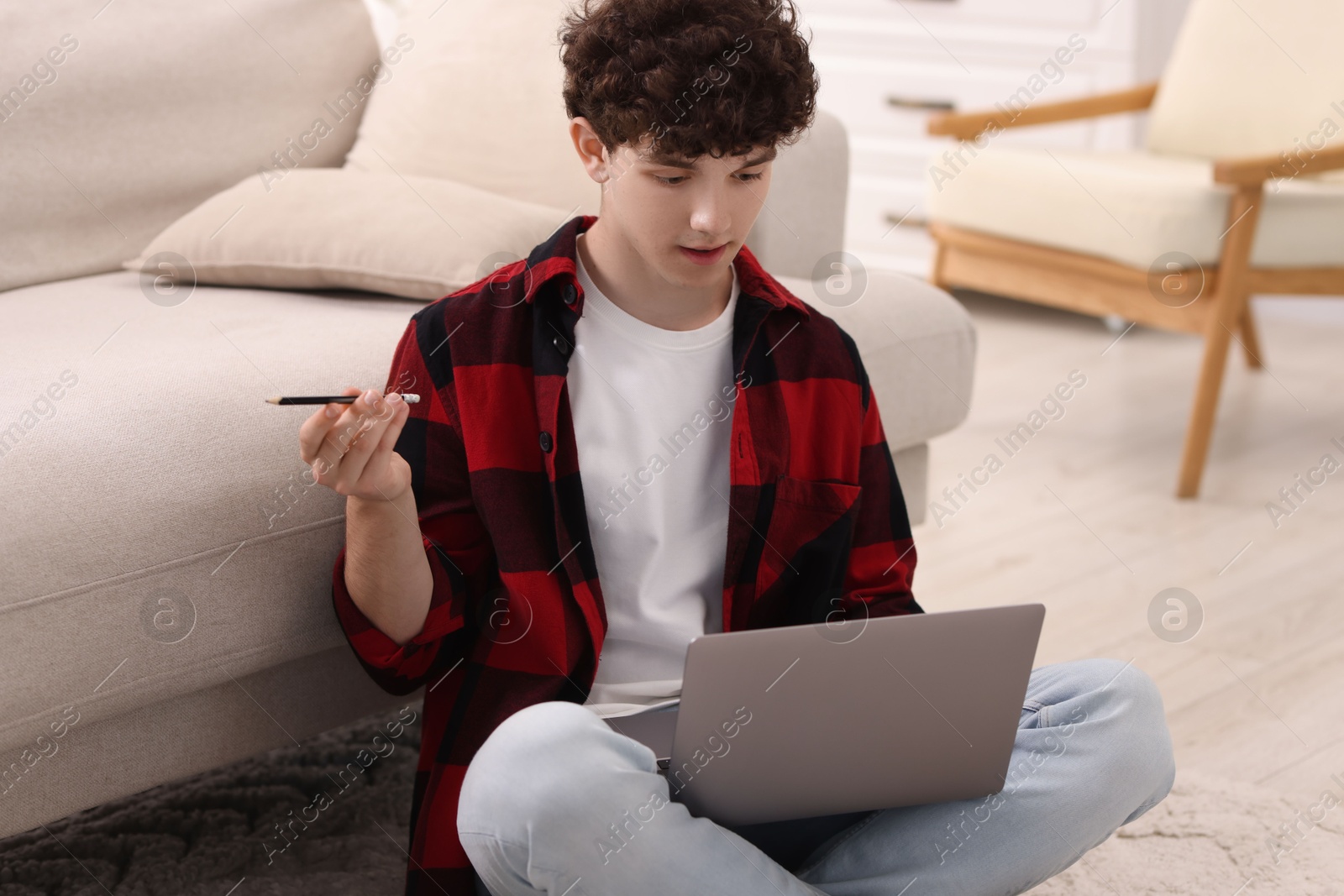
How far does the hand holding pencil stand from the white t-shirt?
18 cm

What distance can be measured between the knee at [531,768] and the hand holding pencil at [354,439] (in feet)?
0.55

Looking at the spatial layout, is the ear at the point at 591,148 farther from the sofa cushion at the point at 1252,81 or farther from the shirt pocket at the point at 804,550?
the sofa cushion at the point at 1252,81

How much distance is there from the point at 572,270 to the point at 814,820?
419 mm

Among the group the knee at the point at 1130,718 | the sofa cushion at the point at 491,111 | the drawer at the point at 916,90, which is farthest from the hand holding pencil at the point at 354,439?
the drawer at the point at 916,90

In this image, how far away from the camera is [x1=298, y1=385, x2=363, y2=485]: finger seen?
0.72 metres

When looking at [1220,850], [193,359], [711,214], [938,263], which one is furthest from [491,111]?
[938,263]

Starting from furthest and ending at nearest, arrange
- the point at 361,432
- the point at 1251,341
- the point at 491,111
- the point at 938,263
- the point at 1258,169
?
1. the point at 1251,341
2. the point at 938,263
3. the point at 1258,169
4. the point at 491,111
5. the point at 361,432

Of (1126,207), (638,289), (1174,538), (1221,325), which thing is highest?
(638,289)

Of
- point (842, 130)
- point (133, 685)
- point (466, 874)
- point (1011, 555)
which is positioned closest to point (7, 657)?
point (133, 685)

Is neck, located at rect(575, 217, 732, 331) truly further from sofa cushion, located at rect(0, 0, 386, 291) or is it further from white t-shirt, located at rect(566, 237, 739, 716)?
sofa cushion, located at rect(0, 0, 386, 291)

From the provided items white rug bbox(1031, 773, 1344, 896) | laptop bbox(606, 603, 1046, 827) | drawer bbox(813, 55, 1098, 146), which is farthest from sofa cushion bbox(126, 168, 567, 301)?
drawer bbox(813, 55, 1098, 146)

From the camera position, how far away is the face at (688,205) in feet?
2.80

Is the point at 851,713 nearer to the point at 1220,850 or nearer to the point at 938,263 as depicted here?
the point at 1220,850

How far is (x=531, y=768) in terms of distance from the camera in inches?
29.7
